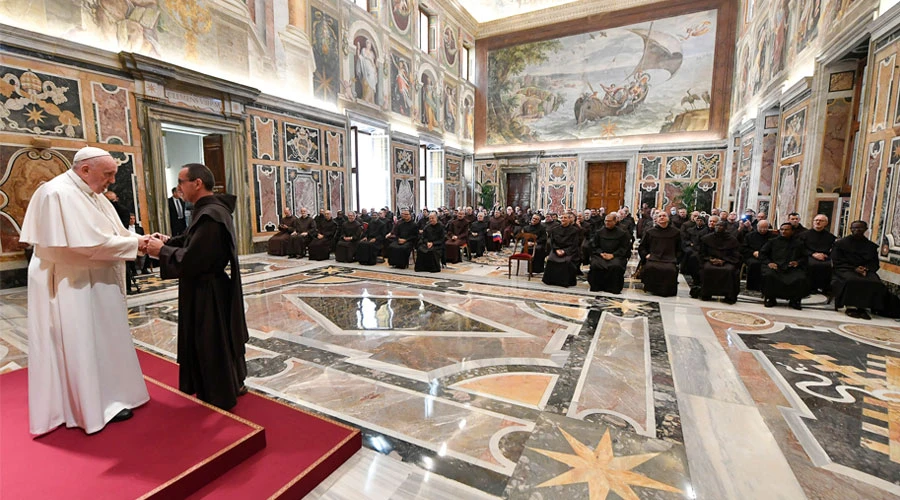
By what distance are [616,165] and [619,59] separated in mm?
4775

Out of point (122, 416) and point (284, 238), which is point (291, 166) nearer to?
point (284, 238)

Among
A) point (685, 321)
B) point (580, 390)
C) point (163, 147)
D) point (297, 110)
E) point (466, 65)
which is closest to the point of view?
point (580, 390)

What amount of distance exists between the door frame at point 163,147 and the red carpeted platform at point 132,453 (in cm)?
684

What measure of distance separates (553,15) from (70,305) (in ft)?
70.7

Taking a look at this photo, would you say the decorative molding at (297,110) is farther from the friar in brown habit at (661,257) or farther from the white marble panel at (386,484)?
the white marble panel at (386,484)

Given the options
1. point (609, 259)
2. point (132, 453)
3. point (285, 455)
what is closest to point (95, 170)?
point (132, 453)

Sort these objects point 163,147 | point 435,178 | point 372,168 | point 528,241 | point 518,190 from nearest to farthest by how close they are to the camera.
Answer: point 528,241 < point 163,147 < point 372,168 < point 435,178 < point 518,190

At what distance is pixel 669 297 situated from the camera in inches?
241

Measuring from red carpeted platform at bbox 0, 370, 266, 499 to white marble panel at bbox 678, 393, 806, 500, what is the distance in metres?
2.45

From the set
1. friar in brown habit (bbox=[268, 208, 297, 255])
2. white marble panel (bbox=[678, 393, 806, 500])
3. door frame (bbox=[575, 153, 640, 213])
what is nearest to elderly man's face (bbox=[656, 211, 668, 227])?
white marble panel (bbox=[678, 393, 806, 500])

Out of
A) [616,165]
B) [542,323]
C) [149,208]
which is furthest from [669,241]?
[616,165]

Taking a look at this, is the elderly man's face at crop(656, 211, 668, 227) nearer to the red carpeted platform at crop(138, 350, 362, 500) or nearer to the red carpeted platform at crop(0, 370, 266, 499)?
the red carpeted platform at crop(138, 350, 362, 500)

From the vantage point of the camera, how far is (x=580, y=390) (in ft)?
10.1

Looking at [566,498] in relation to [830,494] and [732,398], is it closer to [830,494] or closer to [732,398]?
[830,494]
